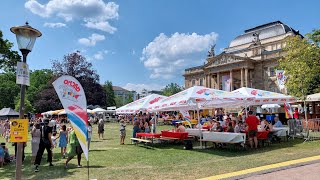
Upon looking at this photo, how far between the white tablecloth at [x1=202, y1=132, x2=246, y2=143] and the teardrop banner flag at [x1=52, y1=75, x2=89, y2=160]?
7.43 metres

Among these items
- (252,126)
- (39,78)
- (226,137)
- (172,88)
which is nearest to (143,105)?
(226,137)

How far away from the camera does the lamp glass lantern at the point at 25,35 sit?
6164 mm

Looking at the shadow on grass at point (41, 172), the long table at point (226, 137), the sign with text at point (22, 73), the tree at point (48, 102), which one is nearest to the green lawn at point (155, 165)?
the shadow on grass at point (41, 172)

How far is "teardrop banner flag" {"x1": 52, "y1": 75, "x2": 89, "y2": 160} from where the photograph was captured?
23.5ft

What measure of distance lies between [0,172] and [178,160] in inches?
243

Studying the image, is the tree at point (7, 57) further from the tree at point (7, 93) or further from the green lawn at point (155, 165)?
the tree at point (7, 93)

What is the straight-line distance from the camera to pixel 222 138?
1348cm

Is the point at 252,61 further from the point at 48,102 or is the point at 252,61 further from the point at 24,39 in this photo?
the point at 24,39

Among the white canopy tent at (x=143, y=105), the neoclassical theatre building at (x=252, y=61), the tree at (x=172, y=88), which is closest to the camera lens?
the white canopy tent at (x=143, y=105)

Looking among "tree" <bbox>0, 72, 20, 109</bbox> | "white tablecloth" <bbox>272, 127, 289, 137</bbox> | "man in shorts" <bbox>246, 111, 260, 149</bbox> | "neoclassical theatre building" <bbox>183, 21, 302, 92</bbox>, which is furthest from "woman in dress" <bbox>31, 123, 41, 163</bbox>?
"tree" <bbox>0, 72, 20, 109</bbox>

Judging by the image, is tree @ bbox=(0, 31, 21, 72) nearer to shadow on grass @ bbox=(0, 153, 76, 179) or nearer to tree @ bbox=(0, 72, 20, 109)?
shadow on grass @ bbox=(0, 153, 76, 179)

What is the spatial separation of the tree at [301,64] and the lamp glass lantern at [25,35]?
1664 cm

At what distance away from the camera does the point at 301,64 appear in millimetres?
21172

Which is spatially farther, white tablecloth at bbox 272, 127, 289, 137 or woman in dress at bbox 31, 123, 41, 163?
white tablecloth at bbox 272, 127, 289, 137
